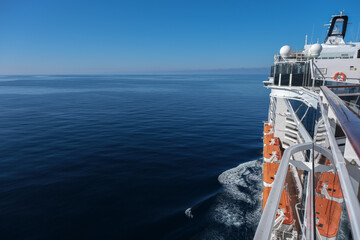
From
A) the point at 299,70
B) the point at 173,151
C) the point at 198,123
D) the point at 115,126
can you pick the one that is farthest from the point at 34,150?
the point at 299,70

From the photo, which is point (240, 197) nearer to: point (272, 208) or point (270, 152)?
point (270, 152)

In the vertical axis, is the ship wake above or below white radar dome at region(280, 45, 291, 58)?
below

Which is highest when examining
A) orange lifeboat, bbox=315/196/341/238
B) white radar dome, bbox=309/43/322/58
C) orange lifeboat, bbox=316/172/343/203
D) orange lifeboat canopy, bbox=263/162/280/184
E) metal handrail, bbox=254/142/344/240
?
white radar dome, bbox=309/43/322/58

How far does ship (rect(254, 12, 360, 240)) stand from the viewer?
2.27 m

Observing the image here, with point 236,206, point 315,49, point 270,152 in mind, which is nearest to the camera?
point 236,206

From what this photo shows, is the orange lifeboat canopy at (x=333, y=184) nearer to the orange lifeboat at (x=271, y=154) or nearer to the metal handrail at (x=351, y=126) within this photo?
the metal handrail at (x=351, y=126)

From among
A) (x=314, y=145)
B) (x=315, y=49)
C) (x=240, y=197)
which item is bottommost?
(x=240, y=197)

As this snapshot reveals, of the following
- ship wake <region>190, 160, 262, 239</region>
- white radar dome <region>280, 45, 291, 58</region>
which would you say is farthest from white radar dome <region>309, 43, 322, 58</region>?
ship wake <region>190, 160, 262, 239</region>

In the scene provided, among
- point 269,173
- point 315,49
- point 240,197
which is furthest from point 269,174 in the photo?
point 315,49

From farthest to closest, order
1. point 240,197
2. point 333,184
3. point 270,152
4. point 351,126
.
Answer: point 270,152 < point 240,197 < point 333,184 < point 351,126

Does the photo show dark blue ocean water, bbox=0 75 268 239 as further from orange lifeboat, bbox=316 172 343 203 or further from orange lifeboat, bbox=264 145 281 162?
orange lifeboat, bbox=316 172 343 203

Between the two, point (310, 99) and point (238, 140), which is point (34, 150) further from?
point (310, 99)

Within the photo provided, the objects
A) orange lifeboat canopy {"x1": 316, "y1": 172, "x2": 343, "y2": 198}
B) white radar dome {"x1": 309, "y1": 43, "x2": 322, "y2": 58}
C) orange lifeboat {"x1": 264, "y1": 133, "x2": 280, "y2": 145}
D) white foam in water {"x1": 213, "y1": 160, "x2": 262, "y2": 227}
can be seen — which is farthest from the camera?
white radar dome {"x1": 309, "y1": 43, "x2": 322, "y2": 58}

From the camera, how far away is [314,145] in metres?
3.36
